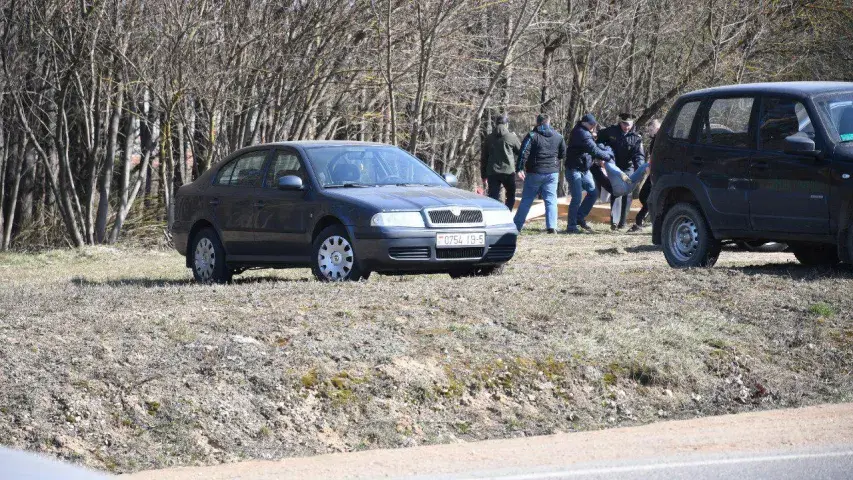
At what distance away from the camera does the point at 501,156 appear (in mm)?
21734

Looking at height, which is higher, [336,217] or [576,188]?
[336,217]

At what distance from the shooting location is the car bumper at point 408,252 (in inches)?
476

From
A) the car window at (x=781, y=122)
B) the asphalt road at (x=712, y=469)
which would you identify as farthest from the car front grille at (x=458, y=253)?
the asphalt road at (x=712, y=469)

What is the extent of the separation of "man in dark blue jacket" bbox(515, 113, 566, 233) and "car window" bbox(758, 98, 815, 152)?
7.90 m

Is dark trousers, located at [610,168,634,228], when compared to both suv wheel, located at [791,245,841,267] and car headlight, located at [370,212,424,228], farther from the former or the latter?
car headlight, located at [370,212,424,228]

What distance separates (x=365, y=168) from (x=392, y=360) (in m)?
5.15

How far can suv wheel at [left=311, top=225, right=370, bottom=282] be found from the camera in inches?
483

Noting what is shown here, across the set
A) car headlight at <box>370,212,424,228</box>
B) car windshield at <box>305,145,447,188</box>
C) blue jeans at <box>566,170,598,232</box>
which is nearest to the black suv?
car windshield at <box>305,145,447,188</box>

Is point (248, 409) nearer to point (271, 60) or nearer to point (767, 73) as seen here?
point (271, 60)

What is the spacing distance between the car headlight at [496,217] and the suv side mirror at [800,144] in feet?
9.10

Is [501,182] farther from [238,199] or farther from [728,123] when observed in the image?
[728,123]

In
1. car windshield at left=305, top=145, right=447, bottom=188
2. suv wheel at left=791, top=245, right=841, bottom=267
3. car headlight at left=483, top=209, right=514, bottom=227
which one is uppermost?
car windshield at left=305, top=145, right=447, bottom=188

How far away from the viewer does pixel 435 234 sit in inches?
483

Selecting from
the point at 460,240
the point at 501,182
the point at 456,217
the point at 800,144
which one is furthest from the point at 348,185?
the point at 501,182
